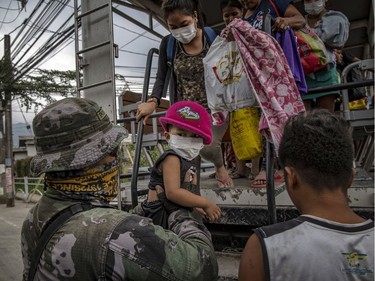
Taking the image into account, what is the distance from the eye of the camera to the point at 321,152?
936mm

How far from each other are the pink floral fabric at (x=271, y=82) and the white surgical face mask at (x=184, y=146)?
37 cm

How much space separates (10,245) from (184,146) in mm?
6897

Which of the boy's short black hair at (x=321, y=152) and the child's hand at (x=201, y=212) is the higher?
the boy's short black hair at (x=321, y=152)

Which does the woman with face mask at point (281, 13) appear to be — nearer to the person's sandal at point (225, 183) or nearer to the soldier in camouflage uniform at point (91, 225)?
the person's sandal at point (225, 183)

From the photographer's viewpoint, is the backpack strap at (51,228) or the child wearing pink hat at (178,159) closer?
the backpack strap at (51,228)

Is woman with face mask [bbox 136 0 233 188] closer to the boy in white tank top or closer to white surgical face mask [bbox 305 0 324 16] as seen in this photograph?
white surgical face mask [bbox 305 0 324 16]

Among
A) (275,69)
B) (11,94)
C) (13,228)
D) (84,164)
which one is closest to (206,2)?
(275,69)

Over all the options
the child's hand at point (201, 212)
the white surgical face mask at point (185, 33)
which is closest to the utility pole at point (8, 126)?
the white surgical face mask at point (185, 33)

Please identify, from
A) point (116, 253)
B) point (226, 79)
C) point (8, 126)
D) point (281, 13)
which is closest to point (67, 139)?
point (116, 253)

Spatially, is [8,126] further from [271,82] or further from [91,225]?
[91,225]

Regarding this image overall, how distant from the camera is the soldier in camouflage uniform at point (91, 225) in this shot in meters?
0.92

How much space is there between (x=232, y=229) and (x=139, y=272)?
1224mm

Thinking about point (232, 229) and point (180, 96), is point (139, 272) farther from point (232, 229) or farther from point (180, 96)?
point (180, 96)

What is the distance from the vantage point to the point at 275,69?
5.76ft
